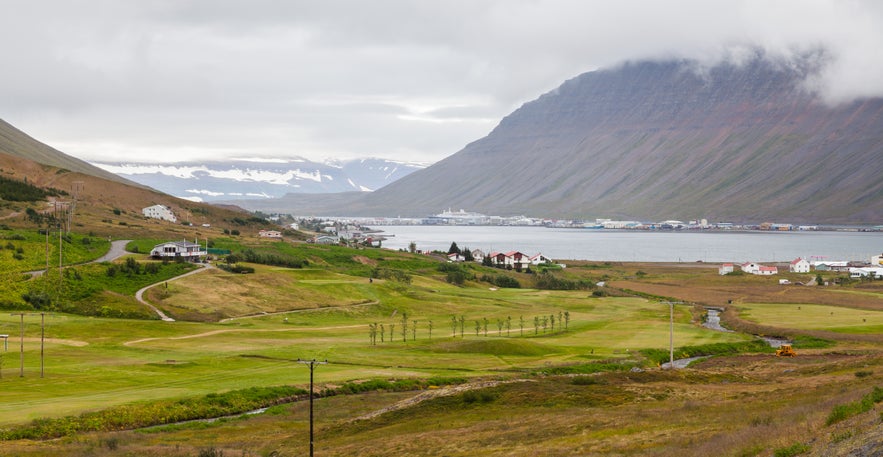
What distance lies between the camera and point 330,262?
150m

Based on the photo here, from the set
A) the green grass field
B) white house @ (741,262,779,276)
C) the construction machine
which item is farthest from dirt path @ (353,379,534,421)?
white house @ (741,262,779,276)

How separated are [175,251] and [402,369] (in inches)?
2660

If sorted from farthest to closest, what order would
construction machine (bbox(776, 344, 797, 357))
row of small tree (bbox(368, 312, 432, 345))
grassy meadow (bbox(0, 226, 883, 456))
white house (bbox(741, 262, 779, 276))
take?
white house (bbox(741, 262, 779, 276)) < row of small tree (bbox(368, 312, 432, 345)) < construction machine (bbox(776, 344, 797, 357)) < grassy meadow (bbox(0, 226, 883, 456))

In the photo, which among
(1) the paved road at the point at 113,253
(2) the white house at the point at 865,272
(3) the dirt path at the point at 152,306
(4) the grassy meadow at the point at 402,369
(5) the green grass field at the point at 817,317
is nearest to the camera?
(4) the grassy meadow at the point at 402,369

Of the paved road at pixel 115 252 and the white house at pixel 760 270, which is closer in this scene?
the paved road at pixel 115 252

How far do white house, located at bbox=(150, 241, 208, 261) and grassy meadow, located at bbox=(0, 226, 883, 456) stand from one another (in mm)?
5270

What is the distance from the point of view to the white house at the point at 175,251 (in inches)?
4700

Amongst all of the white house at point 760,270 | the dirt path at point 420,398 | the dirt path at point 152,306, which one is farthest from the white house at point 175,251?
the white house at point 760,270

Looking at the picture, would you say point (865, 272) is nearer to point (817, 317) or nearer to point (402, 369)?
point (817, 317)

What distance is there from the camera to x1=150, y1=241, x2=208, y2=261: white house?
11938 cm

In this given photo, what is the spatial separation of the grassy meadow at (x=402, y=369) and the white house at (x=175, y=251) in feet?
17.3

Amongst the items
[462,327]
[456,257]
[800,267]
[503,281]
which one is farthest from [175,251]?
[800,267]

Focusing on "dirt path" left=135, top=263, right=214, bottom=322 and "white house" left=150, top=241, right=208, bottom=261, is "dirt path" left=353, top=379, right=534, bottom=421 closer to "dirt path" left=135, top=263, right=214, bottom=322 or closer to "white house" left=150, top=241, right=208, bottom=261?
"dirt path" left=135, top=263, right=214, bottom=322

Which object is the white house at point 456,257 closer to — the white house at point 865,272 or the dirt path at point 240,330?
the white house at point 865,272
